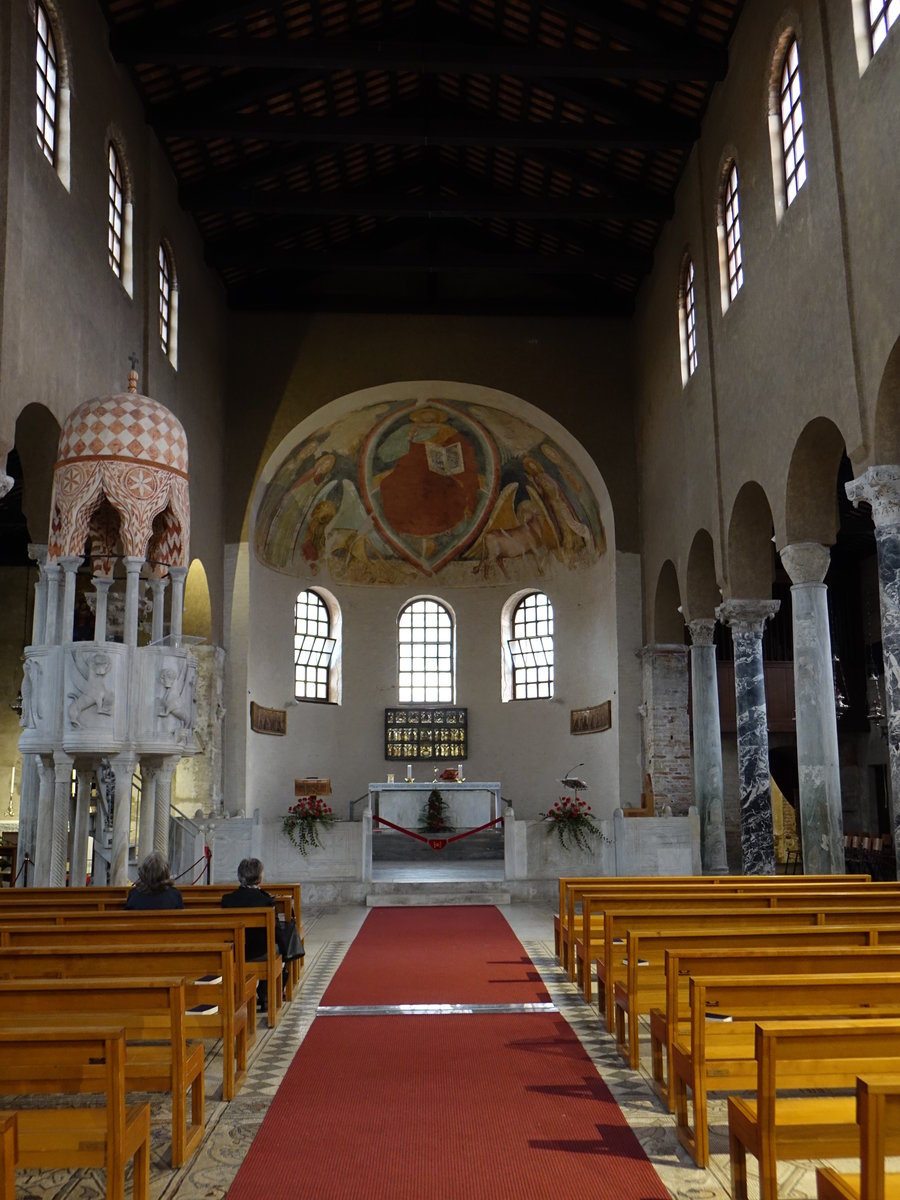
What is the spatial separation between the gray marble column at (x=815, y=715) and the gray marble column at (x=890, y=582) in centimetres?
235

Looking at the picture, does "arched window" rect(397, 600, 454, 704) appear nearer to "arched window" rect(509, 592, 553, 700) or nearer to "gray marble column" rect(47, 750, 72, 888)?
"arched window" rect(509, 592, 553, 700)

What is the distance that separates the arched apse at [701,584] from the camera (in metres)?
18.9

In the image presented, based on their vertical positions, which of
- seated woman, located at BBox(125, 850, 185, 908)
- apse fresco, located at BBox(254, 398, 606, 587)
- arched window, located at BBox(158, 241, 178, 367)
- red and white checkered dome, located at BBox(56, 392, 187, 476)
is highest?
arched window, located at BBox(158, 241, 178, 367)

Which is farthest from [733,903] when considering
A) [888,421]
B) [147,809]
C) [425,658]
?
[425,658]

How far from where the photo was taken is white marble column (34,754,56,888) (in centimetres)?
1160

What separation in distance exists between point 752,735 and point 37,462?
1076 centimetres

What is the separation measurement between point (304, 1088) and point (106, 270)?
12.1 metres

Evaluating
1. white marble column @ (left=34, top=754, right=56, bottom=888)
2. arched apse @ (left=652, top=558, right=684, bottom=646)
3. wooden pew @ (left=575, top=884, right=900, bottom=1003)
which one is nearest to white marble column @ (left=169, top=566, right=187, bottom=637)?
white marble column @ (left=34, top=754, right=56, bottom=888)

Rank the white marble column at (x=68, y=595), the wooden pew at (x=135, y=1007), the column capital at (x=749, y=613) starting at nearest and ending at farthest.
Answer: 1. the wooden pew at (x=135, y=1007)
2. the white marble column at (x=68, y=595)
3. the column capital at (x=749, y=613)

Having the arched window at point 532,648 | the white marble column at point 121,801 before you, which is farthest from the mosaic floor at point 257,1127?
the arched window at point 532,648

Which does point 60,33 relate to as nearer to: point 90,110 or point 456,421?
point 90,110

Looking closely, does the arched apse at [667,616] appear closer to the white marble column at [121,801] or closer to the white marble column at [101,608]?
the white marble column at [101,608]

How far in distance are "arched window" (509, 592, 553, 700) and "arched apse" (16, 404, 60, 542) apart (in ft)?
47.5

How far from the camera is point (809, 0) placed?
1299 cm
